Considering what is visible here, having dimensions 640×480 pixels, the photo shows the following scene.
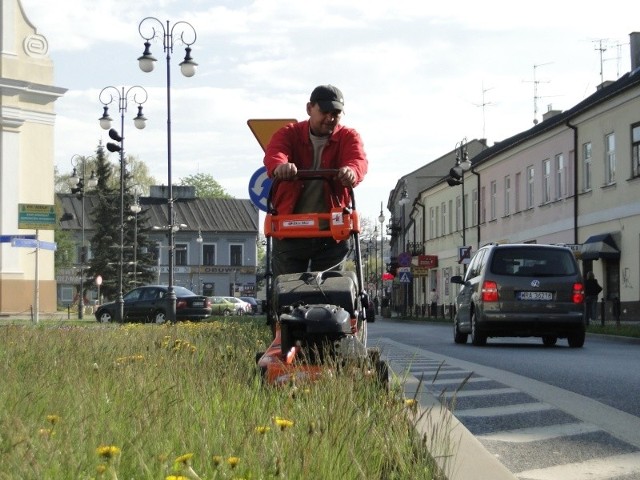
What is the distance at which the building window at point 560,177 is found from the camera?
1870 inches

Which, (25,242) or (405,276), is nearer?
(25,242)

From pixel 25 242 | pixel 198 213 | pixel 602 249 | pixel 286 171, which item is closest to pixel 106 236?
pixel 198 213

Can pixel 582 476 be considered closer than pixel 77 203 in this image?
Yes

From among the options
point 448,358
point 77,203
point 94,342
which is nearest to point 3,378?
point 94,342

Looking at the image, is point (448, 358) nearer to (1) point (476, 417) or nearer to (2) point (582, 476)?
(1) point (476, 417)

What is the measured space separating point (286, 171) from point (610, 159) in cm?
3503

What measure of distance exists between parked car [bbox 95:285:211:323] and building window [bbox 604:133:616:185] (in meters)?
14.5

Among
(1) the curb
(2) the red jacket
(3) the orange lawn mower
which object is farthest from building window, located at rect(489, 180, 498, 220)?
(1) the curb

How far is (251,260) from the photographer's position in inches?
5034

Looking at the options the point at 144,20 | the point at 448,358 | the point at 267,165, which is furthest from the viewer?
the point at 144,20

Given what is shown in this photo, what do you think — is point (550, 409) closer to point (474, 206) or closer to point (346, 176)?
point (346, 176)

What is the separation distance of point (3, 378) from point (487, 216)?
5498 centimetres

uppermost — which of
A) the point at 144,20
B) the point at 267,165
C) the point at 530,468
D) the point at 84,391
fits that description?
the point at 144,20

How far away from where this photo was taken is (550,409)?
30.4ft
